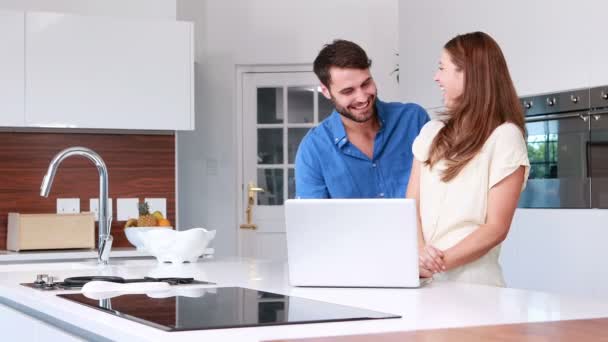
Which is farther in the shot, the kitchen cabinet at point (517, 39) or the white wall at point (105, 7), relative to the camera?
the white wall at point (105, 7)

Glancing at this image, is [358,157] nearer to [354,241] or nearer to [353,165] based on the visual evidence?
[353,165]

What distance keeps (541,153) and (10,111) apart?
8.42ft

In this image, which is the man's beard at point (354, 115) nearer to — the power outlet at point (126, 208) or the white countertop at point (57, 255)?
the white countertop at point (57, 255)

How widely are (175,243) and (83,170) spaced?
2.35m

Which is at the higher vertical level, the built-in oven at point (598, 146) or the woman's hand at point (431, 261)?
the built-in oven at point (598, 146)

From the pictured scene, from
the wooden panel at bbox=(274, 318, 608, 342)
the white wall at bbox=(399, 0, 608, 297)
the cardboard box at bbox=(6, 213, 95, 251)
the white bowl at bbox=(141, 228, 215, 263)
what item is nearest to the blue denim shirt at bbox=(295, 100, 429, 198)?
the white bowl at bbox=(141, 228, 215, 263)

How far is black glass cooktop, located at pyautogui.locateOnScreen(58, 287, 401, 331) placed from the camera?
1536 millimetres

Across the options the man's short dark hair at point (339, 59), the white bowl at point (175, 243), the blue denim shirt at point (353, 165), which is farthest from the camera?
the white bowl at point (175, 243)

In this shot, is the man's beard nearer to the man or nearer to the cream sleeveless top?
the man

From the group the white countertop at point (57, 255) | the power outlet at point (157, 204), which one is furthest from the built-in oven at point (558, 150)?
the power outlet at point (157, 204)

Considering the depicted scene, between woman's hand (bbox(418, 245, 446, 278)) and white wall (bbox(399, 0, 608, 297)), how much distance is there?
1.83 meters

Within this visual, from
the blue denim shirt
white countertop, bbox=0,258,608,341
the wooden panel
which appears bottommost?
white countertop, bbox=0,258,608,341

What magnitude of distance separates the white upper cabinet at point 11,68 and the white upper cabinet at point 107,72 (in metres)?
0.03

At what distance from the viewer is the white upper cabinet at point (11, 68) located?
4938mm
